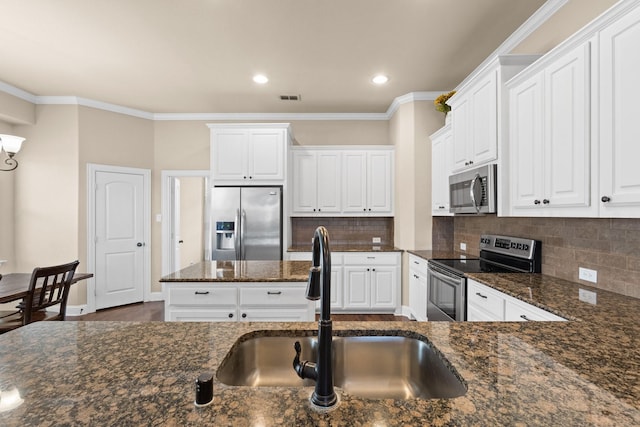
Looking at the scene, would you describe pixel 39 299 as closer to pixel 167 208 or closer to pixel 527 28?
pixel 167 208

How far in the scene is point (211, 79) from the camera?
3.48 metres

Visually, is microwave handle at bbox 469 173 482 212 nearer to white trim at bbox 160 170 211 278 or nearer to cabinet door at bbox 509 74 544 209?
cabinet door at bbox 509 74 544 209

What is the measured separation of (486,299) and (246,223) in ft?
9.17

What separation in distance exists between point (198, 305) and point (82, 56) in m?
2.84

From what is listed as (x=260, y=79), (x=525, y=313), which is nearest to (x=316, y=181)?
(x=260, y=79)

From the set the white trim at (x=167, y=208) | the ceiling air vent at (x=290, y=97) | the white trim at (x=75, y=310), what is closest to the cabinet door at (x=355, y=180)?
the ceiling air vent at (x=290, y=97)

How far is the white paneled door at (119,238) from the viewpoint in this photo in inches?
163

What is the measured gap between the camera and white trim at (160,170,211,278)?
4590 mm

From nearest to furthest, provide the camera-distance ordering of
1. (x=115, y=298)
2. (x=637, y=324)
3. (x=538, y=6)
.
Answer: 1. (x=637, y=324)
2. (x=538, y=6)
3. (x=115, y=298)

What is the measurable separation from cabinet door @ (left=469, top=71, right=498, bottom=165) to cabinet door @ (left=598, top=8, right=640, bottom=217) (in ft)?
2.55

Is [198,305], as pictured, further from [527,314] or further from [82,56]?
[82,56]

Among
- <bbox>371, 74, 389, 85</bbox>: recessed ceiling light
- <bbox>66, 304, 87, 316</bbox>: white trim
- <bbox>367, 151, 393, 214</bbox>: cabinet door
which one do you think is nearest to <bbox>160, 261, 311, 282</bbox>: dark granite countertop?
<bbox>367, 151, 393, 214</bbox>: cabinet door

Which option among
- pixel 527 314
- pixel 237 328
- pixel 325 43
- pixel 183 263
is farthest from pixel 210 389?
pixel 183 263

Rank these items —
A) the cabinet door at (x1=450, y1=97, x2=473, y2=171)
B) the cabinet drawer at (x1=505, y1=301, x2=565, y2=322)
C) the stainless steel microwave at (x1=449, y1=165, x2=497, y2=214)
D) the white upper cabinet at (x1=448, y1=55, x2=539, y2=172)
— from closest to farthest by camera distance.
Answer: the cabinet drawer at (x1=505, y1=301, x2=565, y2=322) → the white upper cabinet at (x1=448, y1=55, x2=539, y2=172) → the stainless steel microwave at (x1=449, y1=165, x2=497, y2=214) → the cabinet door at (x1=450, y1=97, x2=473, y2=171)
